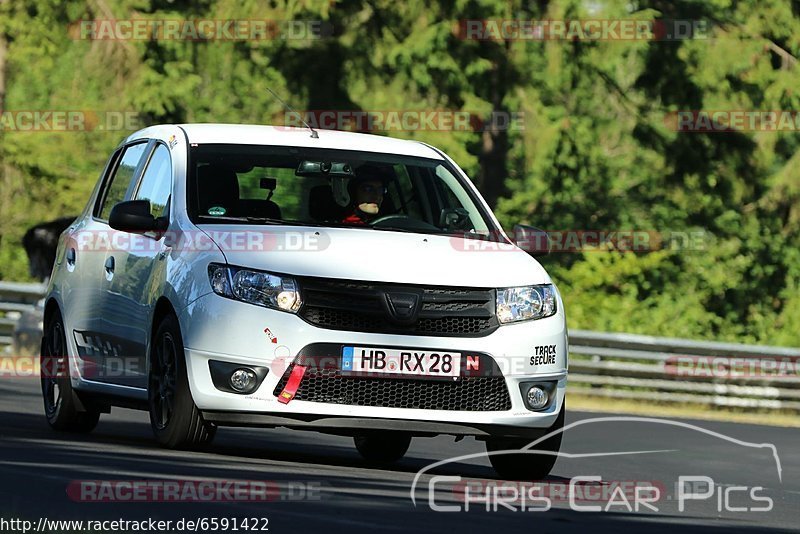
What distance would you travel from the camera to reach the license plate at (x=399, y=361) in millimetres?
9438

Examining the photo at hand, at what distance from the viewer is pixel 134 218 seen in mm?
10258

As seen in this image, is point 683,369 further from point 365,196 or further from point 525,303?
point 525,303

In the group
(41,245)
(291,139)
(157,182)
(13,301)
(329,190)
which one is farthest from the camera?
(13,301)

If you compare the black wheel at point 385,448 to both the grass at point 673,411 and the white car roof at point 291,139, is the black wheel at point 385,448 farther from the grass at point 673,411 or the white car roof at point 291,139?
the grass at point 673,411

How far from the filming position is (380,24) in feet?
108

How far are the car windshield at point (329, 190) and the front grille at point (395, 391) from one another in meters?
1.09

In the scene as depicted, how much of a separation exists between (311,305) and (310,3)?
21093mm

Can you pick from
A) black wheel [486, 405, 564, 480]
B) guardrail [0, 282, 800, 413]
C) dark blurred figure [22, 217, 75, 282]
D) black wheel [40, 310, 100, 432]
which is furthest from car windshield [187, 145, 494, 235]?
dark blurred figure [22, 217, 75, 282]

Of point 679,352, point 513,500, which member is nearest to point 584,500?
point 513,500

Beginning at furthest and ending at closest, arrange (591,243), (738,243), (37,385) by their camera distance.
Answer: (738,243)
(591,243)
(37,385)

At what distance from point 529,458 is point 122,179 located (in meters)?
3.29

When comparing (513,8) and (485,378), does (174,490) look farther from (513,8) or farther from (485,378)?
(513,8)

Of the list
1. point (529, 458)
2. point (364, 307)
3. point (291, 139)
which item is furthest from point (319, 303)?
point (291, 139)

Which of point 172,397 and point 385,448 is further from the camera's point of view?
point 385,448
